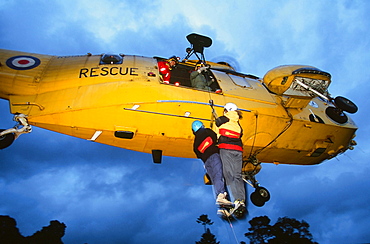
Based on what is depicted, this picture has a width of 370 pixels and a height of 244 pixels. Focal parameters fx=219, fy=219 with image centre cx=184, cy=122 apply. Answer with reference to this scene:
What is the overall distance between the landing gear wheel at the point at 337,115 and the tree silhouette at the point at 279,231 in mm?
41306

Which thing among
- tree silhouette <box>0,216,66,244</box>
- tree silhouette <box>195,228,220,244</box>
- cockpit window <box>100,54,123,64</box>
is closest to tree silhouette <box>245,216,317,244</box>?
tree silhouette <box>195,228,220,244</box>

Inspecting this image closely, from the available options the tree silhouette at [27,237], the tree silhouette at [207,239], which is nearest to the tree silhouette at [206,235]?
the tree silhouette at [207,239]

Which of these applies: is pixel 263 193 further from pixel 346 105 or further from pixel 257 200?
pixel 346 105

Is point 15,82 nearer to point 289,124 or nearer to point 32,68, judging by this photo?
point 32,68

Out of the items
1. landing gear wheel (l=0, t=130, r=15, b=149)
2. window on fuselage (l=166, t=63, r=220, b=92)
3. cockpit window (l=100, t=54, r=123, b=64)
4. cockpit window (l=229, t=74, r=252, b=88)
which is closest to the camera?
landing gear wheel (l=0, t=130, r=15, b=149)

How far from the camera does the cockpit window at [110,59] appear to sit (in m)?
7.39

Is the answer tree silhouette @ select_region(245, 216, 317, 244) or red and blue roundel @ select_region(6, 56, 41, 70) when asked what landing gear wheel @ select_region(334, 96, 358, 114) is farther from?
tree silhouette @ select_region(245, 216, 317, 244)

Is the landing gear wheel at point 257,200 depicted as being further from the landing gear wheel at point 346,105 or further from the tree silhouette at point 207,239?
the tree silhouette at point 207,239

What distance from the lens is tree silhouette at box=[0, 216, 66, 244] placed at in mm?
32156

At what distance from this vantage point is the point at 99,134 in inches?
→ 245

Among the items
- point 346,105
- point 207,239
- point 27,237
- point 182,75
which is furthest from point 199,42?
point 207,239

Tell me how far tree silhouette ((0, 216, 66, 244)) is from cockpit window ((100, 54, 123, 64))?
37657mm

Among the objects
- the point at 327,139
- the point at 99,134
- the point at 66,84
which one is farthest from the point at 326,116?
the point at 66,84

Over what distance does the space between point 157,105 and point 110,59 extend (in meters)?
2.67
